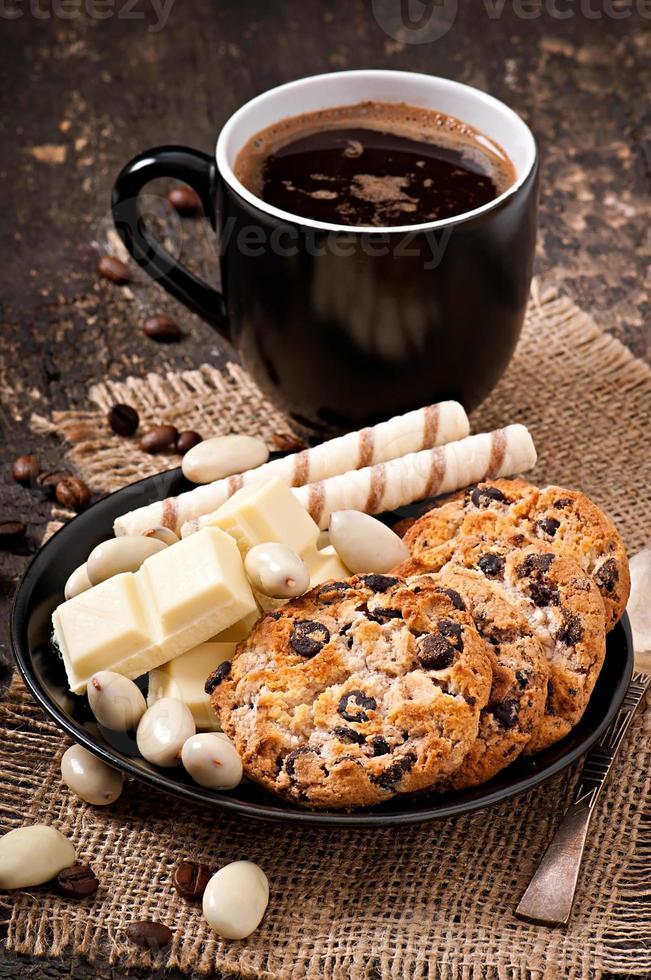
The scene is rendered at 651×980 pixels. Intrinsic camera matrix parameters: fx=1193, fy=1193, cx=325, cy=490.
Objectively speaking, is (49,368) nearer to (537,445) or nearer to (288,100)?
(288,100)

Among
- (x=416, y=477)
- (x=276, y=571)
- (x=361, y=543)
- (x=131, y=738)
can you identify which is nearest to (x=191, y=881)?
(x=131, y=738)

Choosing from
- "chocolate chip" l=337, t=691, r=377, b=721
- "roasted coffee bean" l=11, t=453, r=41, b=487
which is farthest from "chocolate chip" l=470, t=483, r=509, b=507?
"roasted coffee bean" l=11, t=453, r=41, b=487

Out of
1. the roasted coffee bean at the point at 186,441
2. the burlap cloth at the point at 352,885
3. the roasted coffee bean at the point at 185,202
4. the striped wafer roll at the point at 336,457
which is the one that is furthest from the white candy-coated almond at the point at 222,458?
the roasted coffee bean at the point at 185,202

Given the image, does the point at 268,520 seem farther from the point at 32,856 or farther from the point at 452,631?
the point at 32,856

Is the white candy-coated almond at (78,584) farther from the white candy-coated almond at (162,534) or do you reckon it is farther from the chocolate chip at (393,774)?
the chocolate chip at (393,774)

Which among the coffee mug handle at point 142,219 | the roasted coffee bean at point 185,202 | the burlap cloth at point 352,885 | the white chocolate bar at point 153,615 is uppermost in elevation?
the coffee mug handle at point 142,219

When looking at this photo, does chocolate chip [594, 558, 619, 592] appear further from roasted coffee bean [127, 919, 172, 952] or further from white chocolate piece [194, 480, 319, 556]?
roasted coffee bean [127, 919, 172, 952]
